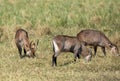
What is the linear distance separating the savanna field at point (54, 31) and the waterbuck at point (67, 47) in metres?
0.24

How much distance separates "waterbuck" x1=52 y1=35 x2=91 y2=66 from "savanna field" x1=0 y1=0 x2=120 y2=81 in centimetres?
24

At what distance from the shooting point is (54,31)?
15578mm

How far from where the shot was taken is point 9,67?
10680 mm

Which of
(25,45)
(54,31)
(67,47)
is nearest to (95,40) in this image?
(67,47)

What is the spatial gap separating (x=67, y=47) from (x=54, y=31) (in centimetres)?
426

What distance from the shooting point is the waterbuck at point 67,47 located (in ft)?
36.3

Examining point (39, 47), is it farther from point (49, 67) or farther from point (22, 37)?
point (49, 67)

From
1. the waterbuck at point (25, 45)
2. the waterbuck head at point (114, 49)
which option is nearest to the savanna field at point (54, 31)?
the waterbuck head at point (114, 49)

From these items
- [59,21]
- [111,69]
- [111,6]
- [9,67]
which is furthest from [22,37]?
[111,6]

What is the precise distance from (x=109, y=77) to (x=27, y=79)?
1861 millimetres

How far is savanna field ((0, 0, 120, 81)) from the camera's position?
9.92 meters

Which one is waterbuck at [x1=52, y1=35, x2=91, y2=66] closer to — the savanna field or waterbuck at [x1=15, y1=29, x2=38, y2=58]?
the savanna field

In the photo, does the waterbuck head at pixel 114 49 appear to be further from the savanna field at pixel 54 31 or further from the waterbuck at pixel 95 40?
the savanna field at pixel 54 31

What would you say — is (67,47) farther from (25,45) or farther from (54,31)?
(54,31)
